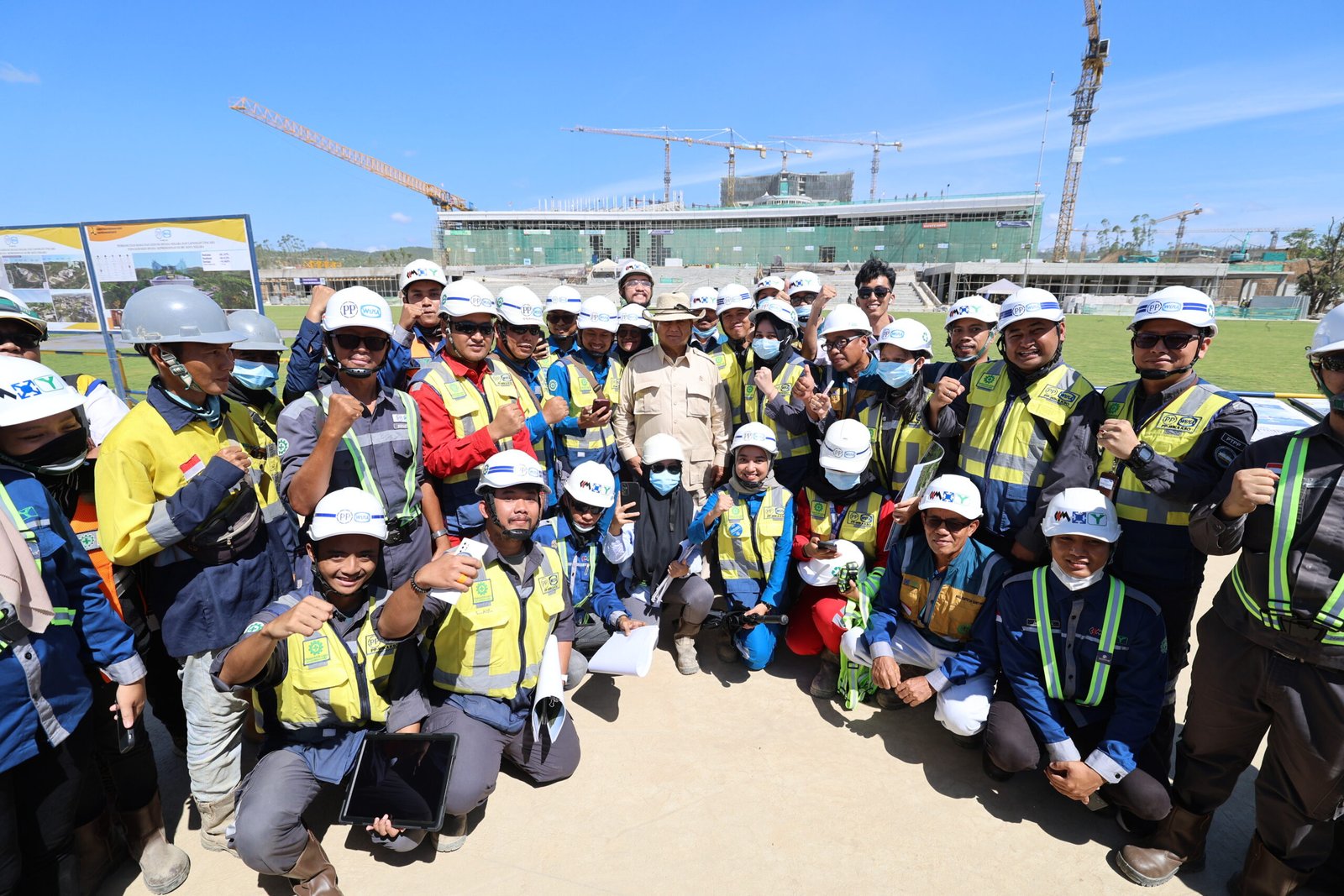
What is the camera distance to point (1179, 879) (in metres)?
2.98

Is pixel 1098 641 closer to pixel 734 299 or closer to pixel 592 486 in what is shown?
pixel 592 486

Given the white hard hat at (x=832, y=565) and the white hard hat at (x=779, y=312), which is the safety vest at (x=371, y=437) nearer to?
the white hard hat at (x=832, y=565)

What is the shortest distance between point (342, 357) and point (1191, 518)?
4.30m

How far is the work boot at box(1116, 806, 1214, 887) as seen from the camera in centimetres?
295

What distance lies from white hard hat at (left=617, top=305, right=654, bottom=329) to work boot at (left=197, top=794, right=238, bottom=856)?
4.48m

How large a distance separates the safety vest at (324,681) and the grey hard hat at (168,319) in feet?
4.10

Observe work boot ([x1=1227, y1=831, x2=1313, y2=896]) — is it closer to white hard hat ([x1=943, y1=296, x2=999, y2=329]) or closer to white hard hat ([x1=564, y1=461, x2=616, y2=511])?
white hard hat ([x1=943, y1=296, x2=999, y2=329])

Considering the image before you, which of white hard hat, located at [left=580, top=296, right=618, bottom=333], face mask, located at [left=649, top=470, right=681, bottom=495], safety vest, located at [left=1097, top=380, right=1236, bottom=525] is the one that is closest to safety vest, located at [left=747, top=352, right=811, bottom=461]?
face mask, located at [left=649, top=470, right=681, bottom=495]

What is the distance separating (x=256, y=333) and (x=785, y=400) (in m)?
3.84

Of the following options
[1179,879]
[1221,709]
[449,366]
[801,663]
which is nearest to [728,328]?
[449,366]

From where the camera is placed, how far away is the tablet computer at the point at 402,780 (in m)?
2.85

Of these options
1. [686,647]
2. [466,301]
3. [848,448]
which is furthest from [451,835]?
[848,448]

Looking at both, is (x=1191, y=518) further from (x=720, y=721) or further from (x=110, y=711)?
(x=110, y=711)

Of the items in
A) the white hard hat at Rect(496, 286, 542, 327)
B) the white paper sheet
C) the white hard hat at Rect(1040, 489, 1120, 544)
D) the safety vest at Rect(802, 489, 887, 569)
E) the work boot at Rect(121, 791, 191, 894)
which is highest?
the white hard hat at Rect(496, 286, 542, 327)
